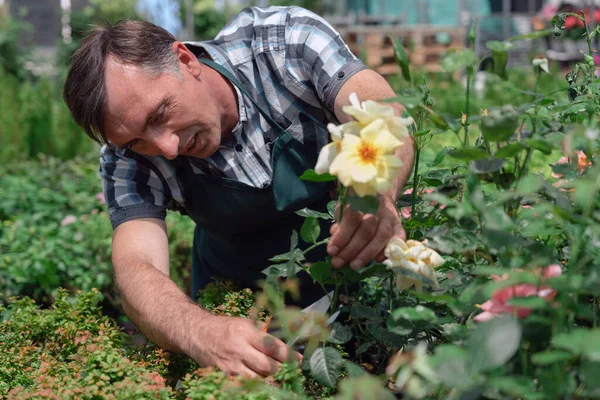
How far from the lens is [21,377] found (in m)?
1.35

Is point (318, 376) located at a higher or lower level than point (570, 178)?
lower

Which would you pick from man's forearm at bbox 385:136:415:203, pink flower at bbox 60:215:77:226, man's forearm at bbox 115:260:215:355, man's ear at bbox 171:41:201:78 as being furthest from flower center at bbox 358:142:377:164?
pink flower at bbox 60:215:77:226

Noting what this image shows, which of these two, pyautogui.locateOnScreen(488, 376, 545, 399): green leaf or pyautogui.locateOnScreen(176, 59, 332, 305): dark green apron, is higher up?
pyautogui.locateOnScreen(488, 376, 545, 399): green leaf

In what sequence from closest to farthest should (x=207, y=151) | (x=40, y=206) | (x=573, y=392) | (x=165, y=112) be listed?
(x=573, y=392) < (x=165, y=112) < (x=207, y=151) < (x=40, y=206)

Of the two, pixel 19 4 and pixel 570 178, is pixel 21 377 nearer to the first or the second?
pixel 570 178

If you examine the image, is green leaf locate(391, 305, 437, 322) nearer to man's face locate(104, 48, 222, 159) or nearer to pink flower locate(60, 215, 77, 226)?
man's face locate(104, 48, 222, 159)

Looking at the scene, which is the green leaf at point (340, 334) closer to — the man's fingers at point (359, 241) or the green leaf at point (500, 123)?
the man's fingers at point (359, 241)

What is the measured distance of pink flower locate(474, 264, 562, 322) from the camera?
815mm

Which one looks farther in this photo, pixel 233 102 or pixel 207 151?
pixel 233 102

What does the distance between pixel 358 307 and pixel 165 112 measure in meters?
0.64

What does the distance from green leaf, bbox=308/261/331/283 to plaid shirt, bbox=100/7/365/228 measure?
2.29 ft

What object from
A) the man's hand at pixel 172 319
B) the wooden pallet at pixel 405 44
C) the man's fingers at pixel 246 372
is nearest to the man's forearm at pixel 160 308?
the man's hand at pixel 172 319

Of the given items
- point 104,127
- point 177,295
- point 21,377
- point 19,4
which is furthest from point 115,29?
point 19,4

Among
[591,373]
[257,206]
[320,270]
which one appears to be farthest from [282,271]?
[257,206]
